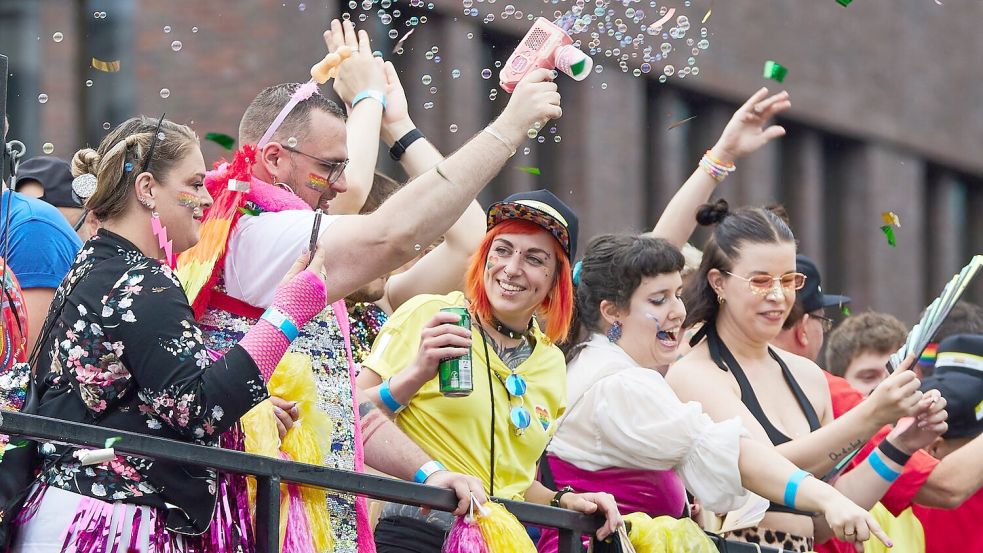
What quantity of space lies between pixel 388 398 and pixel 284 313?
3.16 feet

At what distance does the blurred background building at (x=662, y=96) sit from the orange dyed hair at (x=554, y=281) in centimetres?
73

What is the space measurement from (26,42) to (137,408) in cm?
975

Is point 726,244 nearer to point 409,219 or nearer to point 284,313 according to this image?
point 409,219

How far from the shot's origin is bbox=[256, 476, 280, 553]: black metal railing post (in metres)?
3.67

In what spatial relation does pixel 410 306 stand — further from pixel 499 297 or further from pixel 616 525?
pixel 616 525

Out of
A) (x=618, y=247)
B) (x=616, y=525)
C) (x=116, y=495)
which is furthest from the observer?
(x=618, y=247)

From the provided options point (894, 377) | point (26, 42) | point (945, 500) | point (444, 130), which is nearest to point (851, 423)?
point (894, 377)

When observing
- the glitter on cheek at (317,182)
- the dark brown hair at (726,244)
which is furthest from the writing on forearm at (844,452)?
the glitter on cheek at (317,182)

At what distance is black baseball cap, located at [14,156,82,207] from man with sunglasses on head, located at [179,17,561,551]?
50.6 inches

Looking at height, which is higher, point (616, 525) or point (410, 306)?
point (410, 306)

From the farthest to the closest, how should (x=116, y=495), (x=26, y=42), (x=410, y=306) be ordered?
(x=26, y=42)
(x=410, y=306)
(x=116, y=495)

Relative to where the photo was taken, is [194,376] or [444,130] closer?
[194,376]

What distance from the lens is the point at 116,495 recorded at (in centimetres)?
348

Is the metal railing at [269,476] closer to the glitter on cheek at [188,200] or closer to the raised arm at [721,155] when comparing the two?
the glitter on cheek at [188,200]
